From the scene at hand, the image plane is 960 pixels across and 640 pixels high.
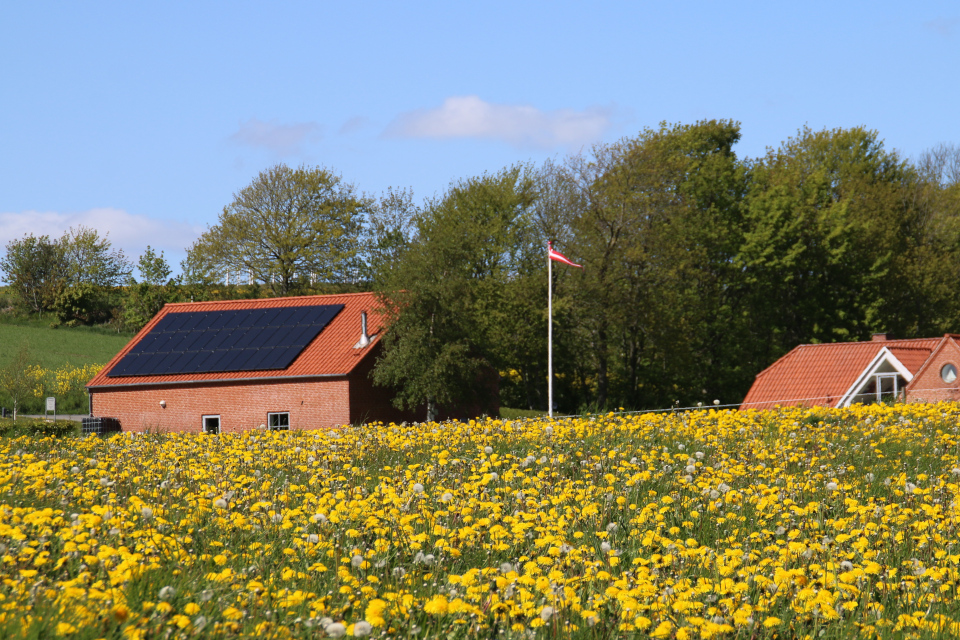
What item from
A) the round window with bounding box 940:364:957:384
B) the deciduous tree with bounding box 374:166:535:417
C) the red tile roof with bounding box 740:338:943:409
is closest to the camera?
the deciduous tree with bounding box 374:166:535:417

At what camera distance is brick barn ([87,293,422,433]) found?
107 feet

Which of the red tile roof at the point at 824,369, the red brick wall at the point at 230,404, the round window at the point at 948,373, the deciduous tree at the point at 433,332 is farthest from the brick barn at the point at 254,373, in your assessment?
the round window at the point at 948,373

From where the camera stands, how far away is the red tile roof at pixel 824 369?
37781 mm

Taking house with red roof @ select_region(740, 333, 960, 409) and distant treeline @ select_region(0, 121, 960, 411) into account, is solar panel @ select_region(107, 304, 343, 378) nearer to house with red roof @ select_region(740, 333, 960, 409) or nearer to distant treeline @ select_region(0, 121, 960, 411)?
distant treeline @ select_region(0, 121, 960, 411)

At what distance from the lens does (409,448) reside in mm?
11805

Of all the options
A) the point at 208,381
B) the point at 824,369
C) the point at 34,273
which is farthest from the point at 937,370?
the point at 34,273

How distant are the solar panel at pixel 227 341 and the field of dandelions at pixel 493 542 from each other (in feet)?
73.5

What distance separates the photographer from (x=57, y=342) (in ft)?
205

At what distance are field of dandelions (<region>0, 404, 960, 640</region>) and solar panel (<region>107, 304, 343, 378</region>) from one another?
2240 cm

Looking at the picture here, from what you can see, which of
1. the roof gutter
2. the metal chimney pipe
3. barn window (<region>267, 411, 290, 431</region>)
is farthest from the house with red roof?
barn window (<region>267, 411, 290, 431</region>)

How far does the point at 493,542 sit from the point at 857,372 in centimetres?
3555

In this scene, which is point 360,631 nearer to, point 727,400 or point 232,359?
point 232,359

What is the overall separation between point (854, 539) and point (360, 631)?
167 inches

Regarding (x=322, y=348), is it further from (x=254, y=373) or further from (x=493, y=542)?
(x=493, y=542)
